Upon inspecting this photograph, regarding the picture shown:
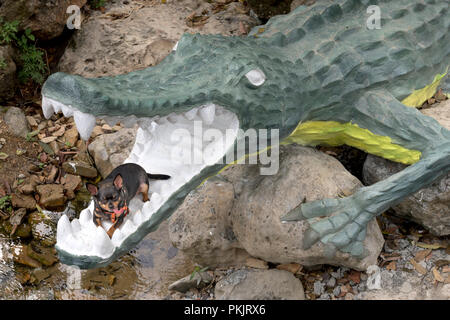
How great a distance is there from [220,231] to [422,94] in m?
1.49

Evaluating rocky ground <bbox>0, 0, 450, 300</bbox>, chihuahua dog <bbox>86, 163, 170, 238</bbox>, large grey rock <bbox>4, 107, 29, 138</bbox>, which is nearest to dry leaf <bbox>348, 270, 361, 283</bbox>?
rocky ground <bbox>0, 0, 450, 300</bbox>

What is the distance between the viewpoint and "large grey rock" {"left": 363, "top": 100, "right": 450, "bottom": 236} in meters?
3.06

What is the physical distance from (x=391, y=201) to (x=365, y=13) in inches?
44.4

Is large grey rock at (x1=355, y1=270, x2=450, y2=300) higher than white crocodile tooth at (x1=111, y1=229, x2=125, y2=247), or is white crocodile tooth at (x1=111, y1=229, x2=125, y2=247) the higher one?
white crocodile tooth at (x1=111, y1=229, x2=125, y2=247)

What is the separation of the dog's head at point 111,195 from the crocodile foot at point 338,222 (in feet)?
2.81

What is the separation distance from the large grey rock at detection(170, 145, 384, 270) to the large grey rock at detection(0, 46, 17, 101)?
1704 mm

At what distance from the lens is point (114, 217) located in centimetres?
269

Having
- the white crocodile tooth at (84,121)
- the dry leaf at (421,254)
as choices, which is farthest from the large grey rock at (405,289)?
the white crocodile tooth at (84,121)

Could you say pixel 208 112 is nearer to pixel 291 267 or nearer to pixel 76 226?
pixel 76 226

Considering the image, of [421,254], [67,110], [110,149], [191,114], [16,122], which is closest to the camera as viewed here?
[67,110]

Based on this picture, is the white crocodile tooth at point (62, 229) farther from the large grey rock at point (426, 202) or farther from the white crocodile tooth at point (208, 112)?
the large grey rock at point (426, 202)

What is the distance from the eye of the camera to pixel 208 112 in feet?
8.38

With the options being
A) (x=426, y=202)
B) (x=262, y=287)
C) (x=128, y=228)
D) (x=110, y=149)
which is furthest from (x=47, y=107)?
(x=426, y=202)

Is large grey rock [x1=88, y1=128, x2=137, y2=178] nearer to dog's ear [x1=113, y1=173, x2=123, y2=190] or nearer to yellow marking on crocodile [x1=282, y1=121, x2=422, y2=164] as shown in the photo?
dog's ear [x1=113, y1=173, x2=123, y2=190]
